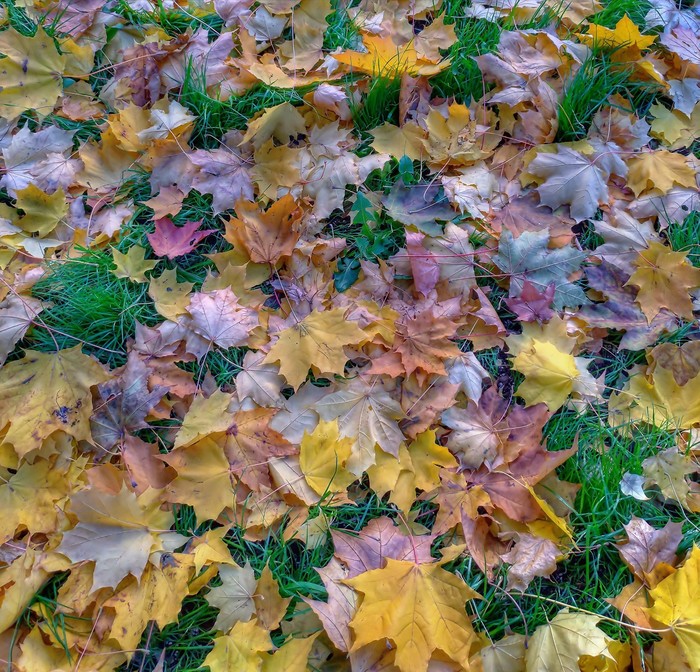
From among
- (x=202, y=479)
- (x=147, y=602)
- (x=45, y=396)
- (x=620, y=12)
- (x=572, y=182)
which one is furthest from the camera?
(x=620, y=12)

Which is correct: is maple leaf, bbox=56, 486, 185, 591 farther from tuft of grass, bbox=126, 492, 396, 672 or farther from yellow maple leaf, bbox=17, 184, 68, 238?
yellow maple leaf, bbox=17, 184, 68, 238

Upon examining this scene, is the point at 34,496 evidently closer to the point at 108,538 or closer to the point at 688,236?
the point at 108,538

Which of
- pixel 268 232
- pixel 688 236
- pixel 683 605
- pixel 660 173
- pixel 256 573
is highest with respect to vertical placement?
pixel 660 173

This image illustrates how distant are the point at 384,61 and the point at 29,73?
136 centimetres

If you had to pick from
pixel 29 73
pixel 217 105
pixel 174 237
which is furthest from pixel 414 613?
pixel 29 73

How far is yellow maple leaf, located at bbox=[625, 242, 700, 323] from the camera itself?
1801 mm

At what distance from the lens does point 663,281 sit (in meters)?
1.82

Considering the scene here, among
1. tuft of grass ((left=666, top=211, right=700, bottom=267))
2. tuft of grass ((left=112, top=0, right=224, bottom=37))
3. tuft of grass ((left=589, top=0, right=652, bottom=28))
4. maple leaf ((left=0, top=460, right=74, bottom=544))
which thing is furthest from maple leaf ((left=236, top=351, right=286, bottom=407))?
tuft of grass ((left=589, top=0, right=652, bottom=28))

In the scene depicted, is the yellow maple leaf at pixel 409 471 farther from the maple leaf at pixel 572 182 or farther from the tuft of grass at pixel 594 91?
the tuft of grass at pixel 594 91

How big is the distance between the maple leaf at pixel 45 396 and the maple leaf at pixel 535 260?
4.23ft

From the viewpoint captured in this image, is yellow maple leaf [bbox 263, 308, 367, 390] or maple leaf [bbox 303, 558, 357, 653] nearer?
maple leaf [bbox 303, 558, 357, 653]

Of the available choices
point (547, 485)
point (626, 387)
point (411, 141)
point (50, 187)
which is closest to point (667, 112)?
point (411, 141)

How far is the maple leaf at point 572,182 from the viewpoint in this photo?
196cm

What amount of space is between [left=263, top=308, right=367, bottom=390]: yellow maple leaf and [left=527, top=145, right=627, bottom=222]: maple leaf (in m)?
0.86
